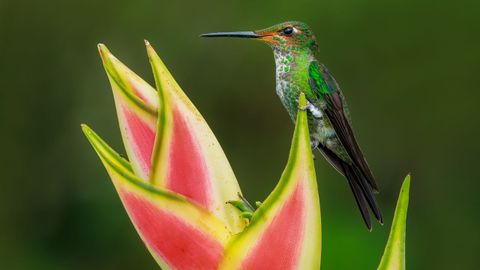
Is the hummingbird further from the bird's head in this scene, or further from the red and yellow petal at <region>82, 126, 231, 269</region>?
the red and yellow petal at <region>82, 126, 231, 269</region>

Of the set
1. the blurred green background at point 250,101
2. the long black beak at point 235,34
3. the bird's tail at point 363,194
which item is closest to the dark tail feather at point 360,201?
the bird's tail at point 363,194

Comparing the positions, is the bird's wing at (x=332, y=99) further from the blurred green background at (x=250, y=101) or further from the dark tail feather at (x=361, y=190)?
the blurred green background at (x=250, y=101)

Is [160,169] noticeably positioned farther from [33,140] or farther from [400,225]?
[33,140]

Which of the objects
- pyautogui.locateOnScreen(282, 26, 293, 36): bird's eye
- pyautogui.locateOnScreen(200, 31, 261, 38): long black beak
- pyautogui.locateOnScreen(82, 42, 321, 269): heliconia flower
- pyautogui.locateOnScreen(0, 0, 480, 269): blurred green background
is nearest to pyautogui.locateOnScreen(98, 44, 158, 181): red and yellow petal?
pyautogui.locateOnScreen(82, 42, 321, 269): heliconia flower

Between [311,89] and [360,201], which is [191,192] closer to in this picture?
[360,201]

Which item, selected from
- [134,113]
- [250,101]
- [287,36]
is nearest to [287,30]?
[287,36]
